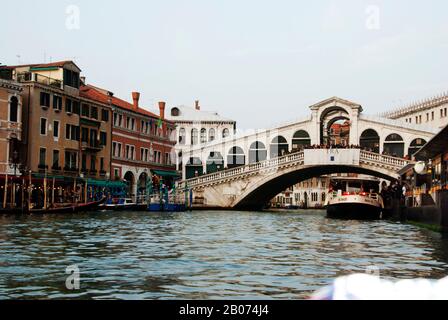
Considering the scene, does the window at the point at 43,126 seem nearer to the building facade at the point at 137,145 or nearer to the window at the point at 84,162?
the window at the point at 84,162

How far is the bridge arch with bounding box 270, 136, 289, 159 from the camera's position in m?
44.5

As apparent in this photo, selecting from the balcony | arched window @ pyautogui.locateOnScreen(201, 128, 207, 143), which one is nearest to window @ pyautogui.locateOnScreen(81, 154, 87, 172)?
the balcony

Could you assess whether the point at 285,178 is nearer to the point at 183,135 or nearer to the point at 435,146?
the point at 183,135

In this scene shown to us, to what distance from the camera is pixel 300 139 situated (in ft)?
146

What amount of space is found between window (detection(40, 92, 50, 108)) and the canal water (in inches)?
692

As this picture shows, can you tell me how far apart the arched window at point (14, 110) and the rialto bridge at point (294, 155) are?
42.5ft

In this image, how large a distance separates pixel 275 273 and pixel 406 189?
79.9ft

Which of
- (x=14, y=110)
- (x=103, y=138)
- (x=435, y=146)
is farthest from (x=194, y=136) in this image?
(x=435, y=146)

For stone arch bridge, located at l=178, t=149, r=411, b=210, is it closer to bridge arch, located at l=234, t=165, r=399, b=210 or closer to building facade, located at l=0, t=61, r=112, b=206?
bridge arch, located at l=234, t=165, r=399, b=210

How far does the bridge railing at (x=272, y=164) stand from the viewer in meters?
37.0

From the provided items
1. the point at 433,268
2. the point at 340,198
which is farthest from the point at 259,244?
the point at 340,198

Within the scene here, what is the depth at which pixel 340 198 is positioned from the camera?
1191 inches

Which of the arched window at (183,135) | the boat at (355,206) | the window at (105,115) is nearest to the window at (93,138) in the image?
the window at (105,115)
